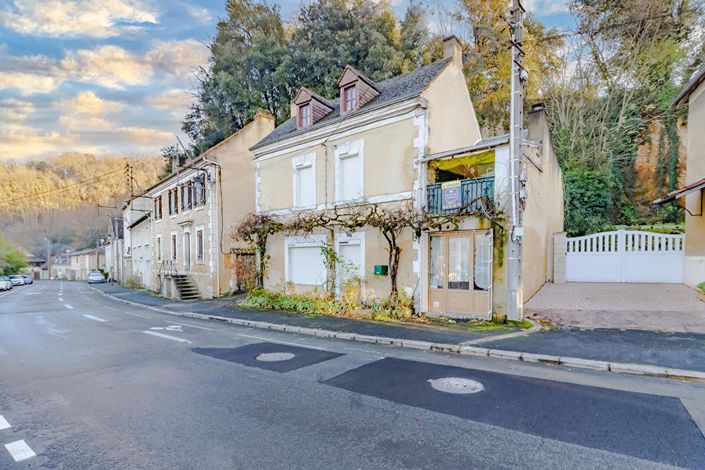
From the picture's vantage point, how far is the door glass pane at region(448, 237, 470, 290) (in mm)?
10516

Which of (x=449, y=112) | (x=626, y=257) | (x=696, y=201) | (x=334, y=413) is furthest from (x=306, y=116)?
(x=696, y=201)

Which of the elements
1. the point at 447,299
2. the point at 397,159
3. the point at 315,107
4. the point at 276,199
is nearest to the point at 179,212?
the point at 276,199

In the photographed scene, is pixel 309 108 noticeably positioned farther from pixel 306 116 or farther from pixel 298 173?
pixel 298 173

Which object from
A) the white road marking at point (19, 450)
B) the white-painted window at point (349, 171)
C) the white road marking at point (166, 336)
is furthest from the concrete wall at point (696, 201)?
the white road marking at point (19, 450)

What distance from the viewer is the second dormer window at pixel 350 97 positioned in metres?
13.5

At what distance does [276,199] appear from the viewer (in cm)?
1577

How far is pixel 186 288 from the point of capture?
20.0m

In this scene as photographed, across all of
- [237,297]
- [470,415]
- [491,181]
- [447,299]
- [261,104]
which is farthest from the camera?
[261,104]

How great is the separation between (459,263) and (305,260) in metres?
6.47

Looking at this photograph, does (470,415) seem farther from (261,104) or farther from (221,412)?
(261,104)

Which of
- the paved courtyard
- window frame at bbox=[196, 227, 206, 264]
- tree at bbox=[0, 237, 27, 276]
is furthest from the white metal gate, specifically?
tree at bbox=[0, 237, 27, 276]

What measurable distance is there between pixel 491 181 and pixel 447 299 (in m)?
3.66

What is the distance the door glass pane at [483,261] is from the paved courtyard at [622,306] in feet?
5.55

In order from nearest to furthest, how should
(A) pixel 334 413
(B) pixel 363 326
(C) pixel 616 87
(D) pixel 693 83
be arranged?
(A) pixel 334 413, (B) pixel 363 326, (D) pixel 693 83, (C) pixel 616 87
